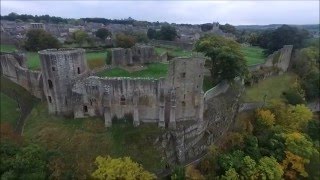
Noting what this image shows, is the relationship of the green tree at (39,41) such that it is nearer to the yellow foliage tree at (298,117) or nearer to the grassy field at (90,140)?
the grassy field at (90,140)

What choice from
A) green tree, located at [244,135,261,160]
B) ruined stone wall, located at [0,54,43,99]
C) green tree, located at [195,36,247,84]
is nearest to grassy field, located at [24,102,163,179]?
ruined stone wall, located at [0,54,43,99]

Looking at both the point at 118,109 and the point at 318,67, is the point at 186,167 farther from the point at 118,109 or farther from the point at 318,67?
the point at 318,67

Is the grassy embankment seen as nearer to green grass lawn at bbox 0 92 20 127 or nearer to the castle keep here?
green grass lawn at bbox 0 92 20 127

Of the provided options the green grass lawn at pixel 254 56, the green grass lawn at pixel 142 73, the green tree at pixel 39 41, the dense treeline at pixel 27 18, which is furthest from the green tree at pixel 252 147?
the dense treeline at pixel 27 18

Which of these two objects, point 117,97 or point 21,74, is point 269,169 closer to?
point 117,97

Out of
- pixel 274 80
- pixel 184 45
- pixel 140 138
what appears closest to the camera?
pixel 140 138

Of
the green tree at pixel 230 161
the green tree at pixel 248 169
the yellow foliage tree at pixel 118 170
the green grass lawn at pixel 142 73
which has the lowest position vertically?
the green tree at pixel 248 169

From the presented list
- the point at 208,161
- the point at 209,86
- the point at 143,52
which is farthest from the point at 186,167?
the point at 143,52
